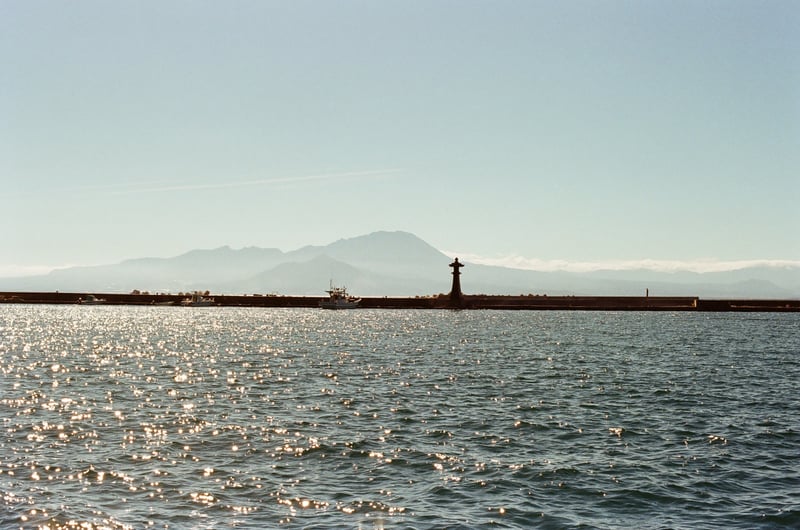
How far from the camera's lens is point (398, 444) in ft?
90.9

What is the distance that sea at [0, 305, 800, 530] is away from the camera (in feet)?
64.7

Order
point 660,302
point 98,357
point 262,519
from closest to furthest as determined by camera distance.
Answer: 1. point 262,519
2. point 98,357
3. point 660,302

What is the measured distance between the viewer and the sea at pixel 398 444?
19.7 m

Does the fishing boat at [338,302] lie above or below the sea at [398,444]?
above

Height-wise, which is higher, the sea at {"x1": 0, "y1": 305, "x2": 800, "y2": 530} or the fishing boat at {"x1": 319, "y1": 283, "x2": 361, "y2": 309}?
the fishing boat at {"x1": 319, "y1": 283, "x2": 361, "y2": 309}

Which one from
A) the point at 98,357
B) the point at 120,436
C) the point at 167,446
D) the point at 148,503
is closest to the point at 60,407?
the point at 120,436

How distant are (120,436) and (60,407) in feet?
28.9

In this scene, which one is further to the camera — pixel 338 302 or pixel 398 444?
pixel 338 302

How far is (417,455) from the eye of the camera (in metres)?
25.9

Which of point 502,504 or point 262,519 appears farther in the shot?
point 502,504

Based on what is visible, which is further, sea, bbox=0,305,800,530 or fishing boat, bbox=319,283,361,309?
fishing boat, bbox=319,283,361,309

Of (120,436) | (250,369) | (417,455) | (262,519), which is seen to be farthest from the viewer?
(250,369)

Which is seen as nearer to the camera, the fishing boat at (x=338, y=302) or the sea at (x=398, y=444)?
the sea at (x=398, y=444)

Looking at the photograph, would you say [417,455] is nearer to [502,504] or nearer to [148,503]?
[502,504]
